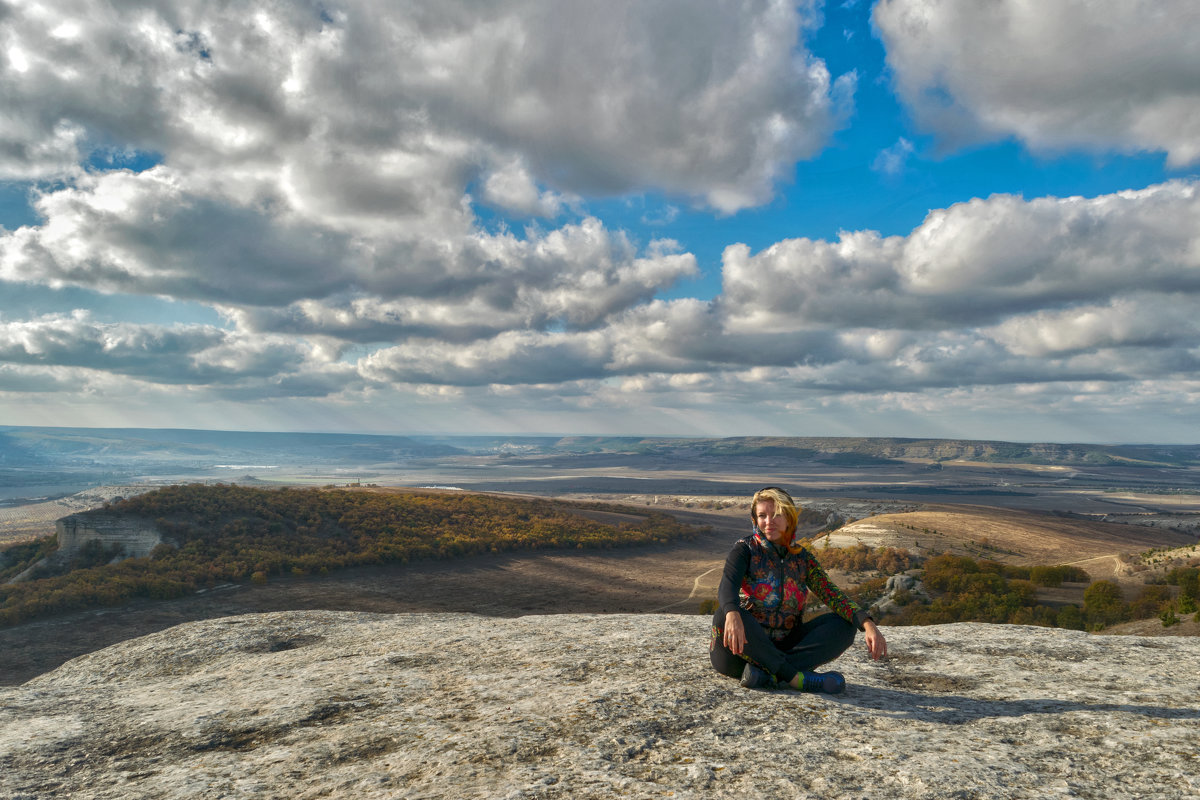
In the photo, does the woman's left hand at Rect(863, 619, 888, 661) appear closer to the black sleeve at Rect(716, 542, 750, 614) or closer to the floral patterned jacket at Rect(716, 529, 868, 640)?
the floral patterned jacket at Rect(716, 529, 868, 640)

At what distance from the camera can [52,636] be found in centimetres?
2488

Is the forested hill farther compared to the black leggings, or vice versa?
the forested hill

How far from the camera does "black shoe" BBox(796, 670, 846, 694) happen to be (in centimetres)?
569

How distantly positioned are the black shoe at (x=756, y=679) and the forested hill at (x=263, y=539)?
3540 centimetres

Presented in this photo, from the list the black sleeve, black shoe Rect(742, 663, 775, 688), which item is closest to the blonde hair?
the black sleeve

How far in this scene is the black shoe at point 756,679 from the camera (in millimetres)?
5707

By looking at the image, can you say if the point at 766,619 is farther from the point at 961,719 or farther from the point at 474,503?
the point at 474,503

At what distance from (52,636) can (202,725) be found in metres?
28.1

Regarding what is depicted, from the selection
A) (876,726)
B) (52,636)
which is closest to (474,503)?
(52,636)

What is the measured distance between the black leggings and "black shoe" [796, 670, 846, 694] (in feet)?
0.30

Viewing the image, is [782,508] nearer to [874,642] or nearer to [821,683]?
[874,642]

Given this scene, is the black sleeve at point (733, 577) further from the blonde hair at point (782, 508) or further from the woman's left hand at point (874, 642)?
the woman's left hand at point (874, 642)

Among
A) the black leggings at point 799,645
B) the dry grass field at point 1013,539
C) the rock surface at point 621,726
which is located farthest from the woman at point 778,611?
the dry grass field at point 1013,539

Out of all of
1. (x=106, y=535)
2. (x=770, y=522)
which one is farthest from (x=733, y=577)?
(x=106, y=535)
